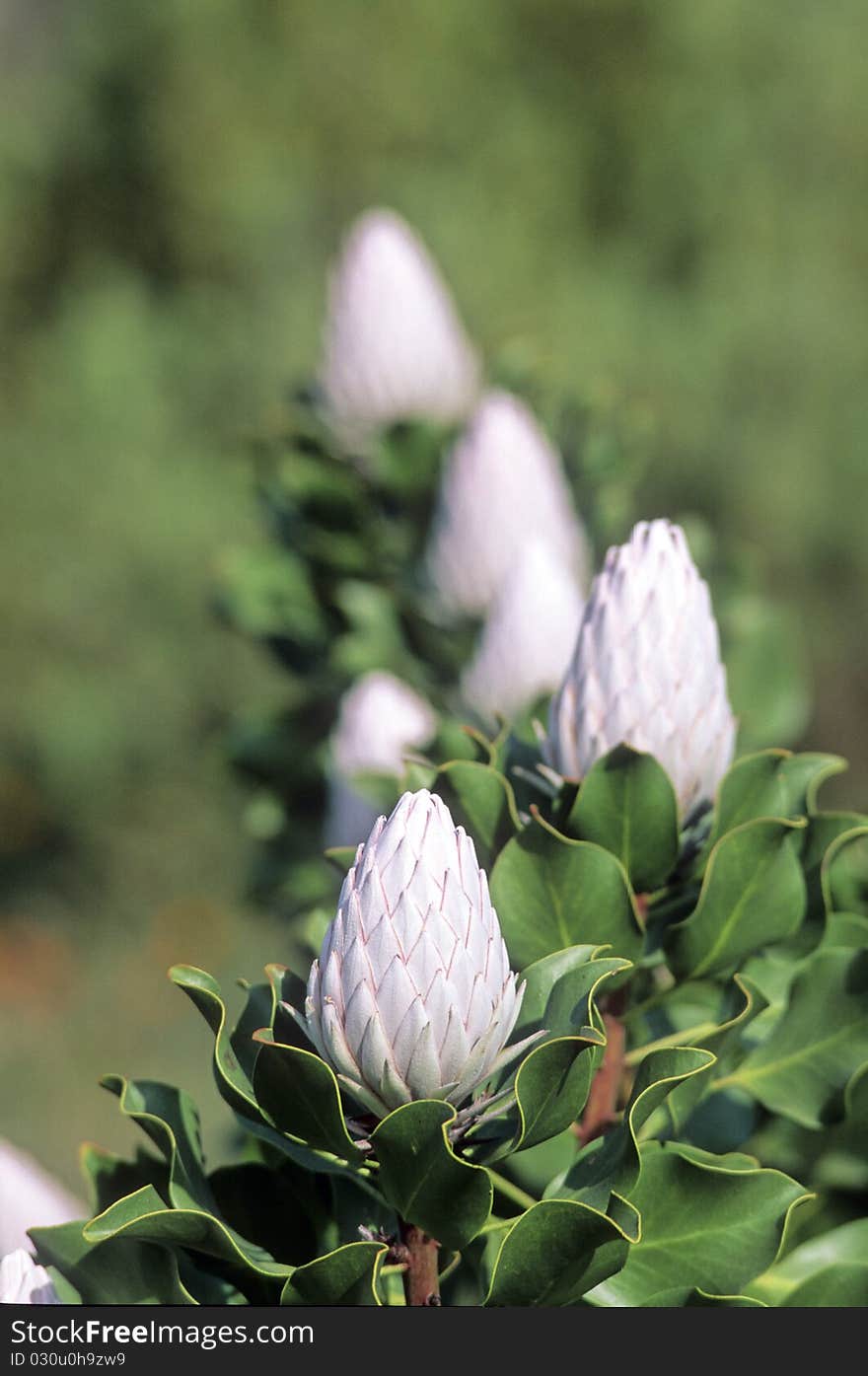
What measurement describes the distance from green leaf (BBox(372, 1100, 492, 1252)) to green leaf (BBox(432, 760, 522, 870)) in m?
0.22

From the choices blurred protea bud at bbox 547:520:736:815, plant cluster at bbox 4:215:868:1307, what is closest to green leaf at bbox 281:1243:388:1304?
plant cluster at bbox 4:215:868:1307

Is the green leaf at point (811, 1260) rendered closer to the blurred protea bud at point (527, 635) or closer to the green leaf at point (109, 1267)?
the green leaf at point (109, 1267)

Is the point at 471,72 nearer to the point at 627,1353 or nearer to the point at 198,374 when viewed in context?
the point at 198,374

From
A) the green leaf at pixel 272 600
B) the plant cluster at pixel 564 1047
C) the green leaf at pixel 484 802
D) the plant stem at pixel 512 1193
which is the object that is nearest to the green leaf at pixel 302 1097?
the plant cluster at pixel 564 1047

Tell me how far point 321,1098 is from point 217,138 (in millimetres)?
5894

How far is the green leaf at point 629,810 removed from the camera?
0.81m

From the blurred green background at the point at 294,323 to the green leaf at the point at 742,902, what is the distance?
186 inches

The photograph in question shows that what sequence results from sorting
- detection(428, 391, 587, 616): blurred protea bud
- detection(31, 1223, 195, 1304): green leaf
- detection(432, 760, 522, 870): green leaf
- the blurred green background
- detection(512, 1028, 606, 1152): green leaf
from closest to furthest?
detection(512, 1028, 606, 1152): green leaf < detection(31, 1223, 195, 1304): green leaf < detection(432, 760, 522, 870): green leaf < detection(428, 391, 587, 616): blurred protea bud < the blurred green background

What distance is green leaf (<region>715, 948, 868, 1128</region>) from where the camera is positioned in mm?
855

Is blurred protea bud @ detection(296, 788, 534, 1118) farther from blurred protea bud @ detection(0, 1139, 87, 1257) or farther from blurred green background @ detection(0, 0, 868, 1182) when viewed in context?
blurred green background @ detection(0, 0, 868, 1182)

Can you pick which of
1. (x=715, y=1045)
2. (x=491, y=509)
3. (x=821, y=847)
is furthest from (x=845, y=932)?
(x=491, y=509)

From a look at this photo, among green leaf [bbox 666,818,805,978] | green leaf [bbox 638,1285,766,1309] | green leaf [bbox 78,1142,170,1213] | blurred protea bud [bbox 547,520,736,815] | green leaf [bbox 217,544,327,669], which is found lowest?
green leaf [bbox 638,1285,766,1309]

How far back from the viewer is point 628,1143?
67 centimetres

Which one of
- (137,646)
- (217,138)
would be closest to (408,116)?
(217,138)
